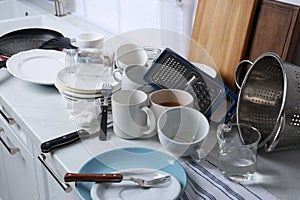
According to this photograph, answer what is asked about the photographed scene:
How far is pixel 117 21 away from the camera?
5.44 feet

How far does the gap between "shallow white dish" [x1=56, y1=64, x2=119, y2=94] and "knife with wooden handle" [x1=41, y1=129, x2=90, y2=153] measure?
134 millimetres

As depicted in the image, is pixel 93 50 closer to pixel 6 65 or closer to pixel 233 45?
pixel 6 65

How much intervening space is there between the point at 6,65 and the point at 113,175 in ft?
2.20

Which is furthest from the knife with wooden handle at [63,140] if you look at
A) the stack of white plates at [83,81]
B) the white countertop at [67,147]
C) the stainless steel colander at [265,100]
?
the stainless steel colander at [265,100]

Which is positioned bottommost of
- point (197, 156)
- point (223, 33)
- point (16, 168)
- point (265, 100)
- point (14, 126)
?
point (16, 168)

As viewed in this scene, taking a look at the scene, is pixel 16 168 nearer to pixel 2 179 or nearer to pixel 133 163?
pixel 2 179

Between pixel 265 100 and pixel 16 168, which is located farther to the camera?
pixel 16 168

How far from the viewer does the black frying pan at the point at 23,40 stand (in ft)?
4.84

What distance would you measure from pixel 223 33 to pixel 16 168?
2.55 ft

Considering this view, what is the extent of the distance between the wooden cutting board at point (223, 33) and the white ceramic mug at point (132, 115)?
0.85ft

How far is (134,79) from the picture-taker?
106 cm

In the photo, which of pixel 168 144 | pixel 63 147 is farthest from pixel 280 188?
pixel 63 147

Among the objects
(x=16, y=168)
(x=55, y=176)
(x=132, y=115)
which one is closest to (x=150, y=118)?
(x=132, y=115)

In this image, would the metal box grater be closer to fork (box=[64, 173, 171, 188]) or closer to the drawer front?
fork (box=[64, 173, 171, 188])
